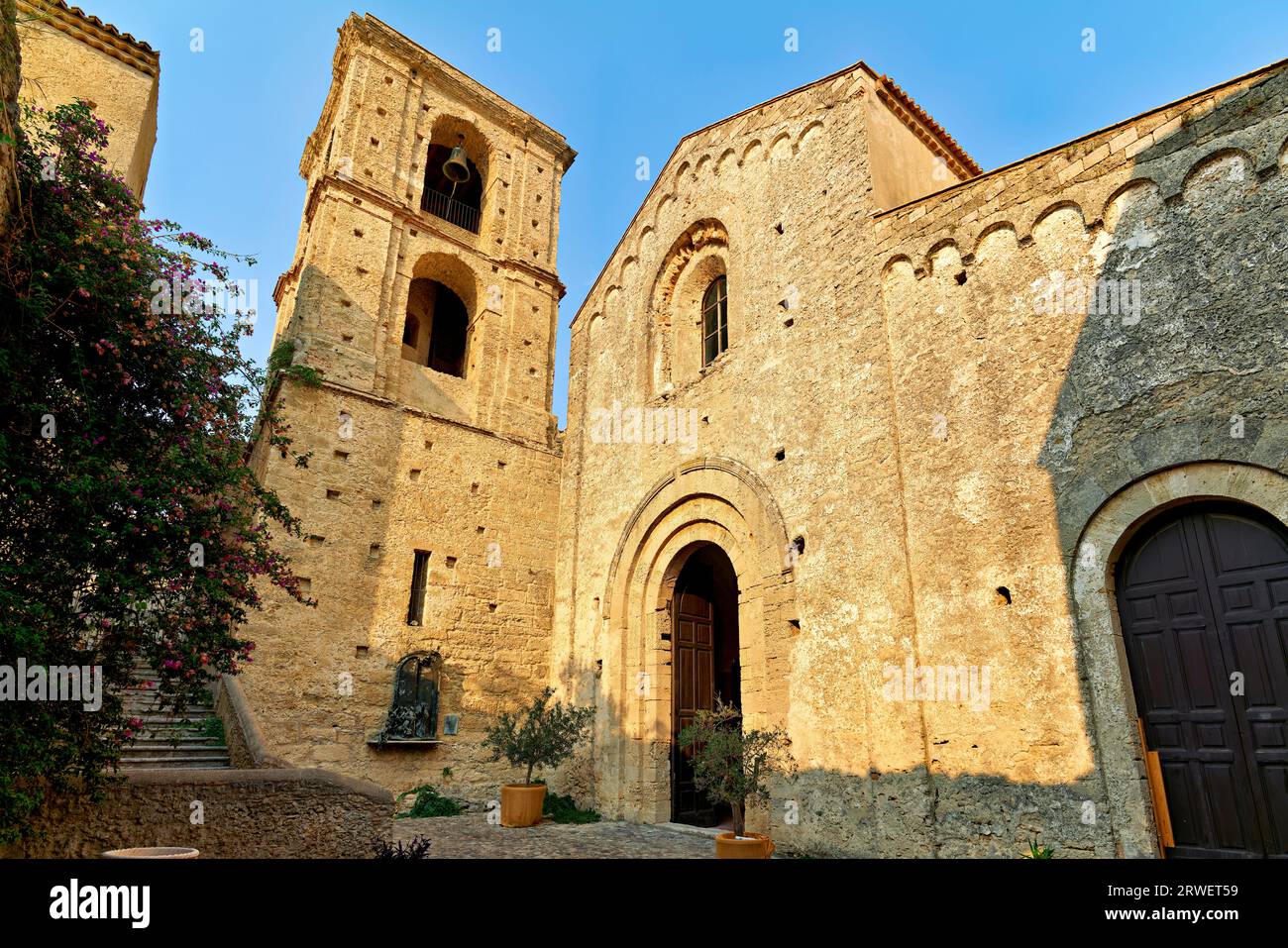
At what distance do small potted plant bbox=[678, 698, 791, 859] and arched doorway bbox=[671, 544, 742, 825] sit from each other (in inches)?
60.6

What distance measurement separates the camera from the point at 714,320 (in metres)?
10.7

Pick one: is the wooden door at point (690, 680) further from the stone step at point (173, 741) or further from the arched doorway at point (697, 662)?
the stone step at point (173, 741)

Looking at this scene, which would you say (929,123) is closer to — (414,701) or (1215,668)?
(1215,668)

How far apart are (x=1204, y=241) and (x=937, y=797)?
487 cm

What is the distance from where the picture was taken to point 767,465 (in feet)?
27.1

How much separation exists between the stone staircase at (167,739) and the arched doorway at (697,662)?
17.6 feet

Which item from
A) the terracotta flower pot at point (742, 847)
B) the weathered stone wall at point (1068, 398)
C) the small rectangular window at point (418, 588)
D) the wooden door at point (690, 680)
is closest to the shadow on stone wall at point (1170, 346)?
the weathered stone wall at point (1068, 398)

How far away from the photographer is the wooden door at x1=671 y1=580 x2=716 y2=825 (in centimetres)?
902

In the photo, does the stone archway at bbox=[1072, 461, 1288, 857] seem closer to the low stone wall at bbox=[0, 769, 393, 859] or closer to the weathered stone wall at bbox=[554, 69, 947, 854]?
the weathered stone wall at bbox=[554, 69, 947, 854]

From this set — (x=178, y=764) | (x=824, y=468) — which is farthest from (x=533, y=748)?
(x=824, y=468)

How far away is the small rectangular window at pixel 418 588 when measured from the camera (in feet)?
33.8

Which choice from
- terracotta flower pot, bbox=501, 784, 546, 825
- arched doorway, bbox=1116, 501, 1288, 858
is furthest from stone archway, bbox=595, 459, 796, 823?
arched doorway, bbox=1116, 501, 1288, 858

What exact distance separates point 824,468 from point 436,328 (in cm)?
984
